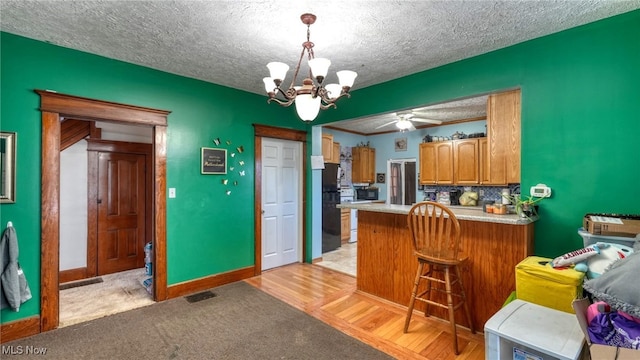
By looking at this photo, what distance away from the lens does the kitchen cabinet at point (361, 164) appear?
6.72 meters

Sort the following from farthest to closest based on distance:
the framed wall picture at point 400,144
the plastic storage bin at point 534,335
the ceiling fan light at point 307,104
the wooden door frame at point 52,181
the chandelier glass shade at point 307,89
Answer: the framed wall picture at point 400,144, the wooden door frame at point 52,181, the ceiling fan light at point 307,104, the chandelier glass shade at point 307,89, the plastic storage bin at point 534,335

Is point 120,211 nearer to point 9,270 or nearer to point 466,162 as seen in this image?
point 9,270

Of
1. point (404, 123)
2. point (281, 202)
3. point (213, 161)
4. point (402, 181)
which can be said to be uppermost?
point (404, 123)

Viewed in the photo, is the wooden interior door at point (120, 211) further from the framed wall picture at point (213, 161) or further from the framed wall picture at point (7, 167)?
the framed wall picture at point (7, 167)

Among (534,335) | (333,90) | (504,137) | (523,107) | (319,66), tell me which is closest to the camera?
(534,335)

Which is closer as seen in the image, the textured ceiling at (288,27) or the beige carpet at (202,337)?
the textured ceiling at (288,27)

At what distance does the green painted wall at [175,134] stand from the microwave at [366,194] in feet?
8.21

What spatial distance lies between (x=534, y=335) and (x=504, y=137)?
1.73m

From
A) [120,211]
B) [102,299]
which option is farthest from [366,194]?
[102,299]

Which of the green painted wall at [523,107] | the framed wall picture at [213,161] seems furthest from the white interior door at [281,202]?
the green painted wall at [523,107]

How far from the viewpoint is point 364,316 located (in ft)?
9.21

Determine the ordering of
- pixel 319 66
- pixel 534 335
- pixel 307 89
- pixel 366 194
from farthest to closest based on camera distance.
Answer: pixel 366 194
pixel 307 89
pixel 319 66
pixel 534 335

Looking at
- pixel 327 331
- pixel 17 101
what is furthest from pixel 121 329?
pixel 17 101

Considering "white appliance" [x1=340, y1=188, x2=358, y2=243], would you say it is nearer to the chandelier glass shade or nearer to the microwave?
the microwave
